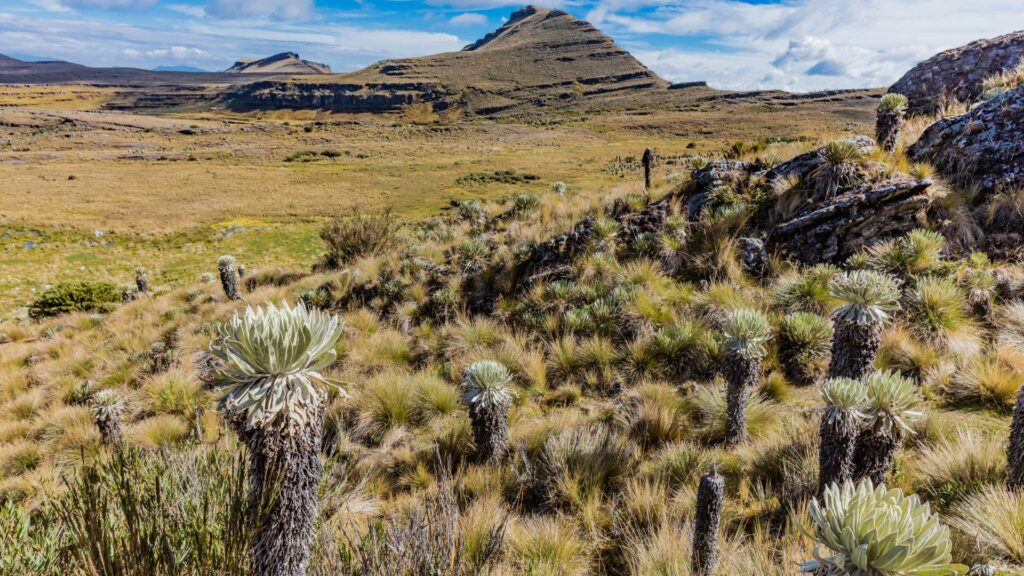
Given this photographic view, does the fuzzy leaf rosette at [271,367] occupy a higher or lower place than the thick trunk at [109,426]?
higher

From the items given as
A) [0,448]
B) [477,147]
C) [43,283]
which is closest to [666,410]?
[0,448]

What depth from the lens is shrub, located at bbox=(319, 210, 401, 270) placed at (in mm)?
15273

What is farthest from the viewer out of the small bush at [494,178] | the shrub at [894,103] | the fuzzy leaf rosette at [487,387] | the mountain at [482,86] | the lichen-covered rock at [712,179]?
the mountain at [482,86]

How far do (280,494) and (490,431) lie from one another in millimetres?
2780

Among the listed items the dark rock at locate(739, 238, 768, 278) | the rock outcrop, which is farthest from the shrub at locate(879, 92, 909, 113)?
the rock outcrop

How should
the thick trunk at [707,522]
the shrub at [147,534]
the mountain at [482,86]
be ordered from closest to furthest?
the shrub at [147,534] → the thick trunk at [707,522] → the mountain at [482,86]

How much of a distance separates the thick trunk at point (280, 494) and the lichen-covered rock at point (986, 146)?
29.4 feet

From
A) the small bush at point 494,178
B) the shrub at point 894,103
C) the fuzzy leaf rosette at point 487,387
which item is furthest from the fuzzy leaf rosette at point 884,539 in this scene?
the small bush at point 494,178

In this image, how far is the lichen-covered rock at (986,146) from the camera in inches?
256

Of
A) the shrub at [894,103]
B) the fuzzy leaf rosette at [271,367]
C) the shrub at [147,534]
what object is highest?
the shrub at [894,103]

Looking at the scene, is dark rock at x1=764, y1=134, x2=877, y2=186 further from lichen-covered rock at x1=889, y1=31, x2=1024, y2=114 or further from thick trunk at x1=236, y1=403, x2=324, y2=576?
thick trunk at x1=236, y1=403, x2=324, y2=576

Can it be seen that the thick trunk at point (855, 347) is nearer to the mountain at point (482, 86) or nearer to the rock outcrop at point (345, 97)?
the mountain at point (482, 86)

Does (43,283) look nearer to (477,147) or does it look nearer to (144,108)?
(477,147)

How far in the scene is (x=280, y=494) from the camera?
2.06 m
